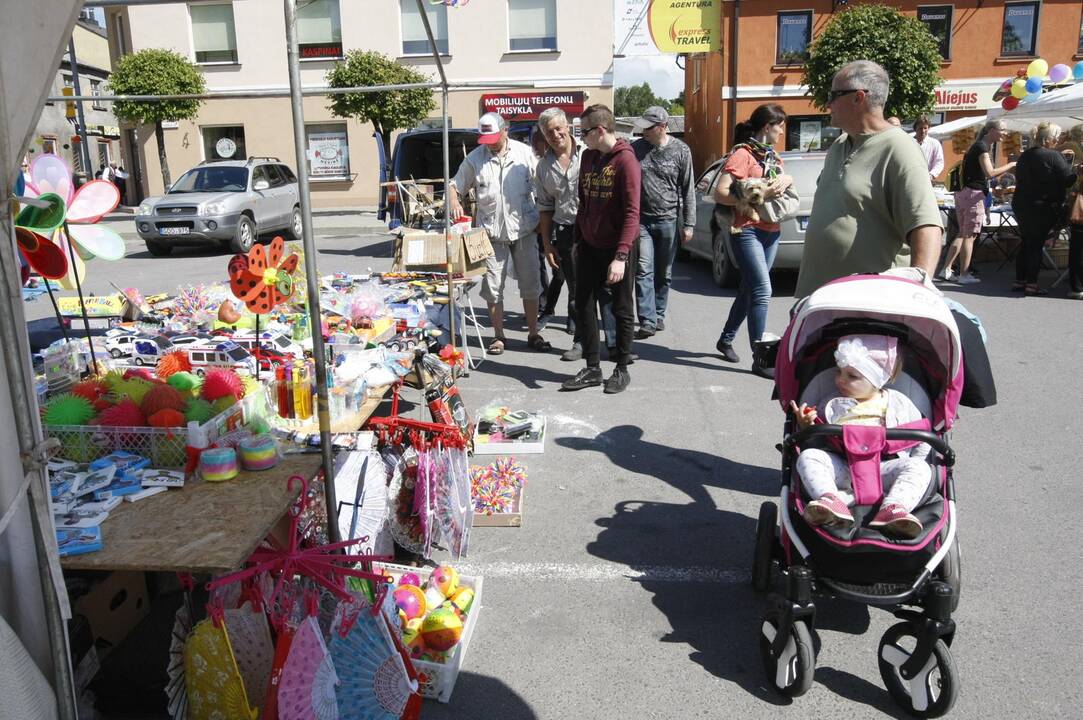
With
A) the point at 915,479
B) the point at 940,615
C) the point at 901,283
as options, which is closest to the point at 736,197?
the point at 901,283

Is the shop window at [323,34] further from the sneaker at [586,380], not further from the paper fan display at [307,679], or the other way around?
the paper fan display at [307,679]

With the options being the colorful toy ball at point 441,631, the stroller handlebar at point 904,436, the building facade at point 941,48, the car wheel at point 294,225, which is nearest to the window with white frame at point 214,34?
the car wheel at point 294,225

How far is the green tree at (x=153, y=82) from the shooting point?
21.7m

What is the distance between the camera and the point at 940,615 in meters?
2.57

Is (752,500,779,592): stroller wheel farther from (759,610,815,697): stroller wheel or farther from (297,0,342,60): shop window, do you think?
(297,0,342,60): shop window

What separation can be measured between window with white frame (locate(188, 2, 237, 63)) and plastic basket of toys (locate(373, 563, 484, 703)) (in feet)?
87.6

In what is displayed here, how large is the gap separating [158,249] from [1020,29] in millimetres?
25294

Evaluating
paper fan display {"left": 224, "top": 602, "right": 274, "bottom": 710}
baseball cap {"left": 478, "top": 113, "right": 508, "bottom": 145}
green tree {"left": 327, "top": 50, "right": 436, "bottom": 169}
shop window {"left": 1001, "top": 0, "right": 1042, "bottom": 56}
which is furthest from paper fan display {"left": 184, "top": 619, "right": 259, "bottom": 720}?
shop window {"left": 1001, "top": 0, "right": 1042, "bottom": 56}

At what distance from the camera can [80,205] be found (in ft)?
11.1

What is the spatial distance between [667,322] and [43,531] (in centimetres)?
711

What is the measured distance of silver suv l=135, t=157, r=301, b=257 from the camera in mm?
14453

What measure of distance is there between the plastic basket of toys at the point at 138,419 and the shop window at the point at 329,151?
24313 mm

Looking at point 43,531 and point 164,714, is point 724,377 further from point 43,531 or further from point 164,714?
point 43,531

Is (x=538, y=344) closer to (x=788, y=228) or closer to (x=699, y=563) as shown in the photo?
(x=788, y=228)
